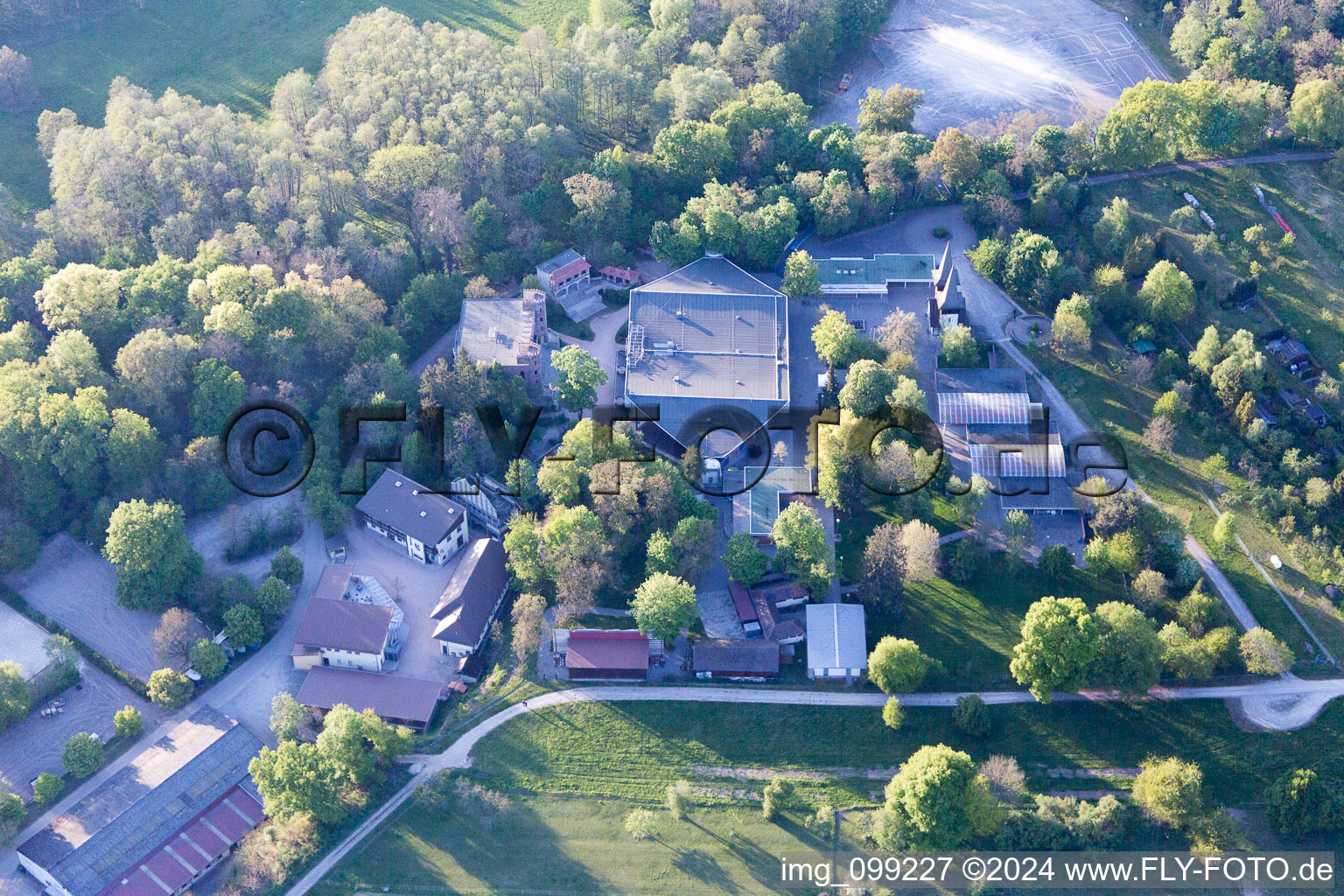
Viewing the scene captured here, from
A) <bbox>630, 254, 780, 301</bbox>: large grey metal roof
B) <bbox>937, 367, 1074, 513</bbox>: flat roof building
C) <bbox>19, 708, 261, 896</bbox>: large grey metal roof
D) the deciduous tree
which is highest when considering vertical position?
<bbox>630, 254, 780, 301</bbox>: large grey metal roof

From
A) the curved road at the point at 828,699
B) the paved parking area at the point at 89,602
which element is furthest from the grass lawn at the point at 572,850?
the paved parking area at the point at 89,602

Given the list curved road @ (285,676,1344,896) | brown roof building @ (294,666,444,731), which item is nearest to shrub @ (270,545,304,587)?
brown roof building @ (294,666,444,731)

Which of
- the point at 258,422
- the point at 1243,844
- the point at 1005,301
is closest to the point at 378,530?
the point at 258,422

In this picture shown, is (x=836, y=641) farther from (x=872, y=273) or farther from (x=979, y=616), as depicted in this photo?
(x=872, y=273)

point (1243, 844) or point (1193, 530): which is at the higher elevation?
point (1193, 530)

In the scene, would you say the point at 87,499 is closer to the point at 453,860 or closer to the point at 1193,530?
the point at 453,860

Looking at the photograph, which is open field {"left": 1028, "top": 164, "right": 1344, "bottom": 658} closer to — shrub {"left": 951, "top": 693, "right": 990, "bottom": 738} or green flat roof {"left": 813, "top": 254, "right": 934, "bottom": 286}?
green flat roof {"left": 813, "top": 254, "right": 934, "bottom": 286}

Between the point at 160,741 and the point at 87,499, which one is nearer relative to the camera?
the point at 160,741
